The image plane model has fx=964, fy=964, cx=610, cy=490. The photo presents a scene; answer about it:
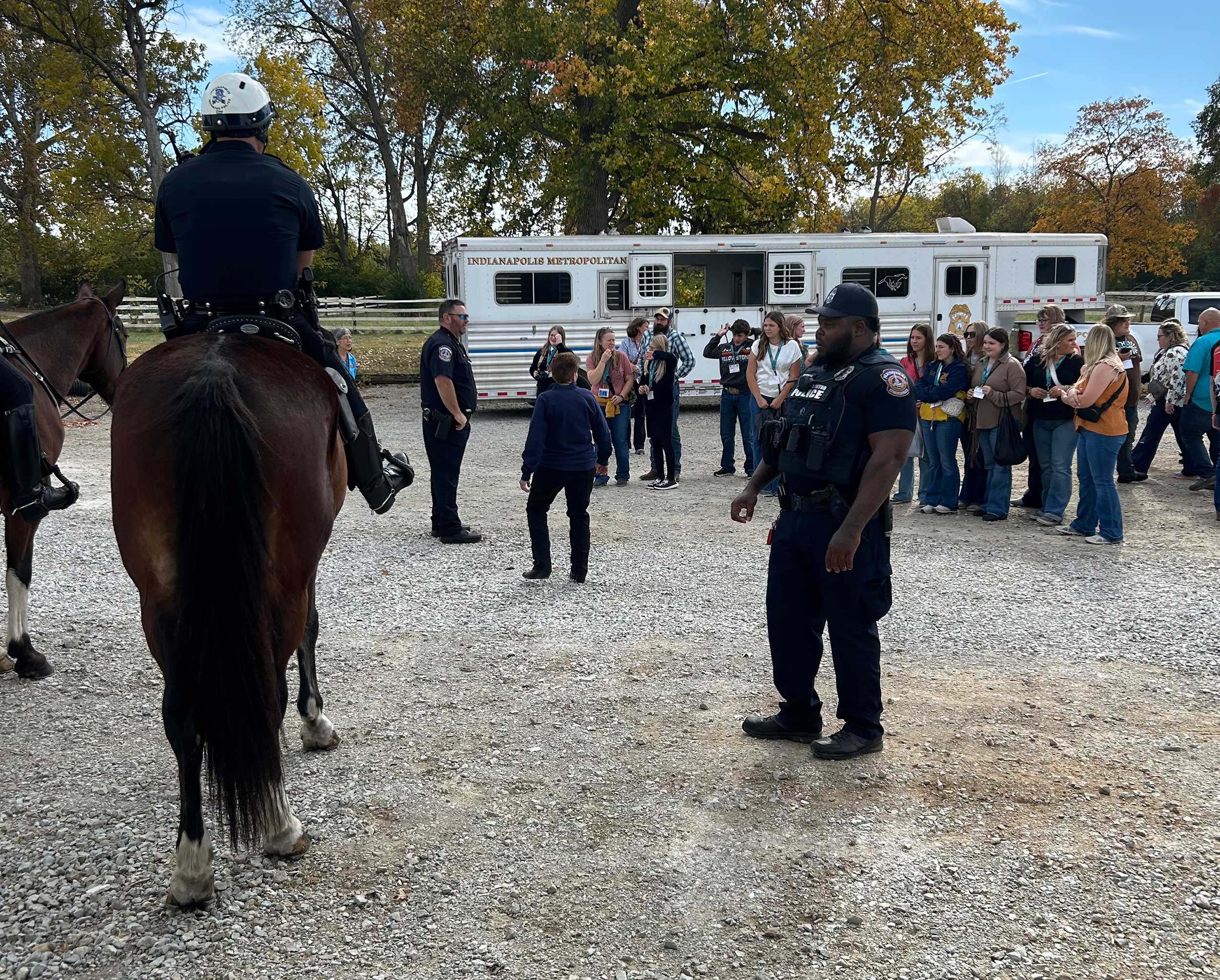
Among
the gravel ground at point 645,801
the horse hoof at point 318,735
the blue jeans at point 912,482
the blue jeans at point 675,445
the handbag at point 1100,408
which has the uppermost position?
the handbag at point 1100,408

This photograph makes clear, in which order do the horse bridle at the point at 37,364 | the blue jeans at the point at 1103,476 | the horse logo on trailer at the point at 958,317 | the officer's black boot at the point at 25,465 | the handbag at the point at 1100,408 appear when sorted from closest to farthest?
the officer's black boot at the point at 25,465 → the horse bridle at the point at 37,364 → the handbag at the point at 1100,408 → the blue jeans at the point at 1103,476 → the horse logo on trailer at the point at 958,317

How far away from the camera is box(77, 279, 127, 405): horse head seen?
664 cm

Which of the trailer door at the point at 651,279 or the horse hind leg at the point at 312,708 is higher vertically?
the trailer door at the point at 651,279

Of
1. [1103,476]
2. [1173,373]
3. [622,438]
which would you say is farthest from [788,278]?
[1103,476]

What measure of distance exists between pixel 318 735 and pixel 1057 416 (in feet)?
25.4

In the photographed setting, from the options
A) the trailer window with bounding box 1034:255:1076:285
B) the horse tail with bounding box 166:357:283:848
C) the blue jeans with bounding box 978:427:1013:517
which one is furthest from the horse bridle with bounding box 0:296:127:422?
the trailer window with bounding box 1034:255:1076:285

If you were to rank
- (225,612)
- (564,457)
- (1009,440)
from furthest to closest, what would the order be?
(1009,440) < (564,457) < (225,612)

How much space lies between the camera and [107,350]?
6.71m

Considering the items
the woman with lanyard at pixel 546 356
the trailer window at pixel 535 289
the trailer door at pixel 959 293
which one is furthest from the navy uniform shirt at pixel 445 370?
the trailer door at pixel 959 293

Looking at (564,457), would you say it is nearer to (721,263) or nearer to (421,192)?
(721,263)

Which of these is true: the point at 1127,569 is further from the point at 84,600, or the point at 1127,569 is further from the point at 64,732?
the point at 84,600

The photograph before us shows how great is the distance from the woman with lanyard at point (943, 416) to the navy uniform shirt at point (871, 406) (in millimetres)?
6076

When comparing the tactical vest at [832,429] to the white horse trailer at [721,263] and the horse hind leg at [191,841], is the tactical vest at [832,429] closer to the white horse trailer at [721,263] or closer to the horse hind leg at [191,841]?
the horse hind leg at [191,841]

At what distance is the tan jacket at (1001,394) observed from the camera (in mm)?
9430
